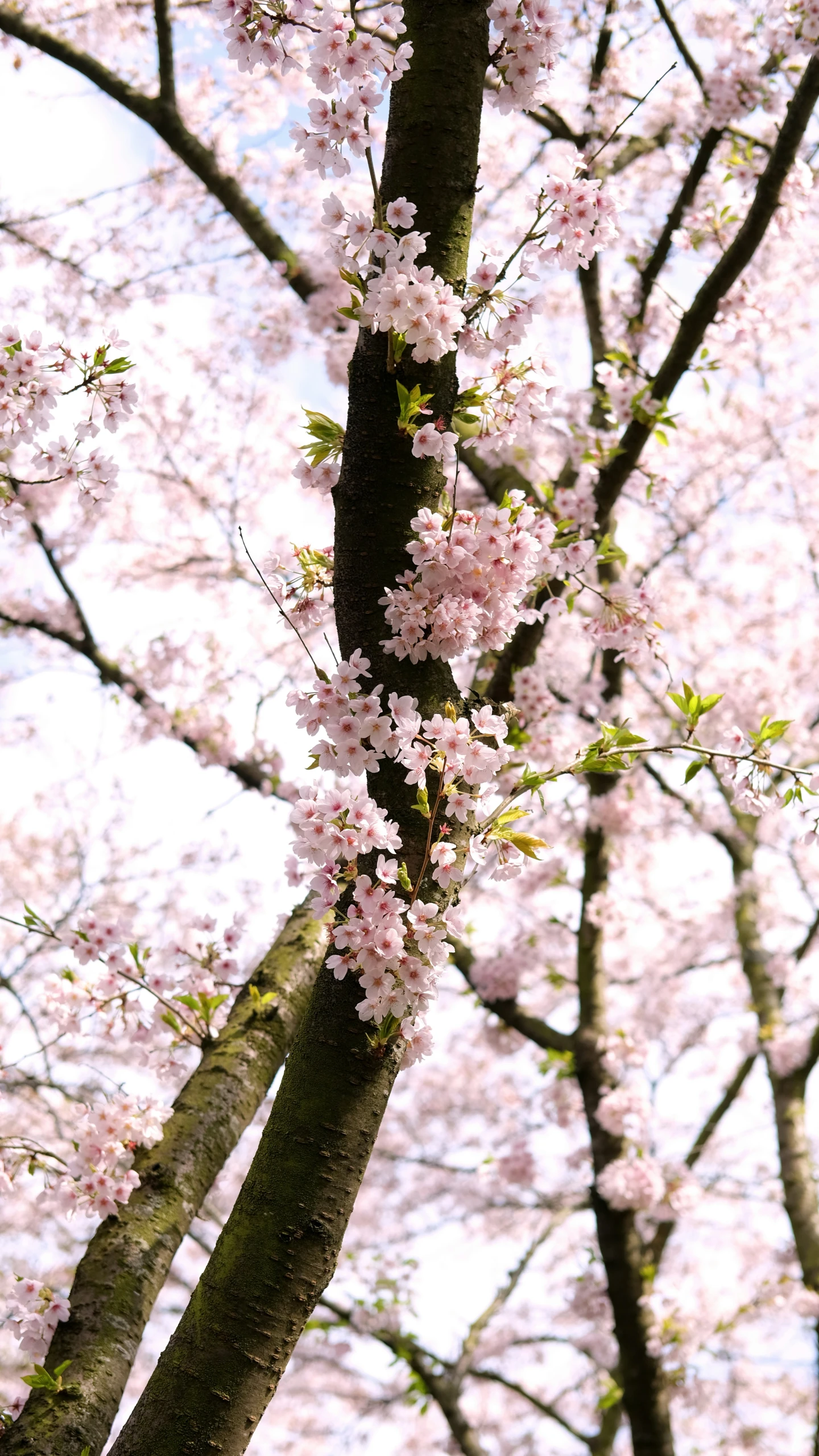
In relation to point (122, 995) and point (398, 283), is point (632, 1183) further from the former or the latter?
point (398, 283)

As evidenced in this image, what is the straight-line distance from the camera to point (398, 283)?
155 centimetres

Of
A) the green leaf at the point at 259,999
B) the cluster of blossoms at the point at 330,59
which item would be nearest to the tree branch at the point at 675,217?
the cluster of blossoms at the point at 330,59

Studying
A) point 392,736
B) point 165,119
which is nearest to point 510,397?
point 392,736

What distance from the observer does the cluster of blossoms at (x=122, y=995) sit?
2.62 metres

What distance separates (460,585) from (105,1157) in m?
1.63

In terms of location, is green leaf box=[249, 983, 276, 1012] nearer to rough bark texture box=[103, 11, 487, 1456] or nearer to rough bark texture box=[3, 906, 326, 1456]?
rough bark texture box=[3, 906, 326, 1456]

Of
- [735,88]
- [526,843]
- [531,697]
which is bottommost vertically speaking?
[526,843]

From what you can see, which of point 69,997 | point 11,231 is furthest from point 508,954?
point 11,231

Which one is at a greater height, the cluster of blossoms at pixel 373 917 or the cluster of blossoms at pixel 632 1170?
the cluster of blossoms at pixel 632 1170

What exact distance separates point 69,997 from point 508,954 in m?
2.91

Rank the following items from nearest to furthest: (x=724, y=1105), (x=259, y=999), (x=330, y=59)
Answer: (x=330, y=59) → (x=259, y=999) → (x=724, y=1105)

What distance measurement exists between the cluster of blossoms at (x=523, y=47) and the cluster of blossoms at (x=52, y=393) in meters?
0.93

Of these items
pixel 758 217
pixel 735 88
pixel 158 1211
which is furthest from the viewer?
pixel 735 88

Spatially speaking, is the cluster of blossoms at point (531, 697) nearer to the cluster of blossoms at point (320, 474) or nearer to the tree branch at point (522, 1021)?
the cluster of blossoms at point (320, 474)
